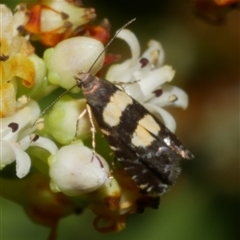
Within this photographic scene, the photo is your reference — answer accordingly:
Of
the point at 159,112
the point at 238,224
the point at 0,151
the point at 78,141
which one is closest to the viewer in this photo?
the point at 0,151

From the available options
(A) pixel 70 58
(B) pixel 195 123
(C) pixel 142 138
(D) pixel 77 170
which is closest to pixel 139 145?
(C) pixel 142 138

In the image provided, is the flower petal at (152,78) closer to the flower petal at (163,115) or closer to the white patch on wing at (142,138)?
the flower petal at (163,115)

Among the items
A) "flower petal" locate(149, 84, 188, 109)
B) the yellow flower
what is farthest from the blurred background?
the yellow flower

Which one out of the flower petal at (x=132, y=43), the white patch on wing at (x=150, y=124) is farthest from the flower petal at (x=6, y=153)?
the flower petal at (x=132, y=43)

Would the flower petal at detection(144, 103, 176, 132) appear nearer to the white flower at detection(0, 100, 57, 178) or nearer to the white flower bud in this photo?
the white flower bud

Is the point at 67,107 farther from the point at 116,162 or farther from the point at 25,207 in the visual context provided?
the point at 25,207

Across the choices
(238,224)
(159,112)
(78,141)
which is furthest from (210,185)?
(78,141)

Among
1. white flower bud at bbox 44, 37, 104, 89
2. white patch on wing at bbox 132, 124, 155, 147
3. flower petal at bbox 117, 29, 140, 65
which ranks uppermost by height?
white flower bud at bbox 44, 37, 104, 89

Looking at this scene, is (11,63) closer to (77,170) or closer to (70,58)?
(70,58)
